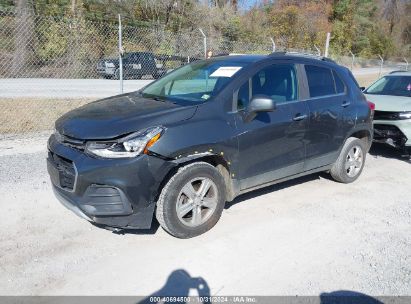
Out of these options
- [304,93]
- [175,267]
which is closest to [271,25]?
[304,93]

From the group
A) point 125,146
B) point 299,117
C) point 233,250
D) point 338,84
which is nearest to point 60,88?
point 338,84

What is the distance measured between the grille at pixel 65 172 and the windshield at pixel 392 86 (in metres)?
6.64

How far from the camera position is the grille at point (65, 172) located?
11.6 ft

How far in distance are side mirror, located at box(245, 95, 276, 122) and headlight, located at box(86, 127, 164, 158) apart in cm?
114

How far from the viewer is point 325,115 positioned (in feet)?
16.3

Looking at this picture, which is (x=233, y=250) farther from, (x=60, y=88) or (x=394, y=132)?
(x=60, y=88)

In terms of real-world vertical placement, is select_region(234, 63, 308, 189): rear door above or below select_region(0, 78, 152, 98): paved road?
above

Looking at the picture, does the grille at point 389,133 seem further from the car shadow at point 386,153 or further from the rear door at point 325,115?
the rear door at point 325,115

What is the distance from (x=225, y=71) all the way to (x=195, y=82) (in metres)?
0.41

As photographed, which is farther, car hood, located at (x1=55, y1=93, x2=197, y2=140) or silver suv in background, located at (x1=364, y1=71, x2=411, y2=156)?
silver suv in background, located at (x1=364, y1=71, x2=411, y2=156)

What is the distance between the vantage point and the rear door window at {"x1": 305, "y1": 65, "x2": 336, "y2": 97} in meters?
4.95

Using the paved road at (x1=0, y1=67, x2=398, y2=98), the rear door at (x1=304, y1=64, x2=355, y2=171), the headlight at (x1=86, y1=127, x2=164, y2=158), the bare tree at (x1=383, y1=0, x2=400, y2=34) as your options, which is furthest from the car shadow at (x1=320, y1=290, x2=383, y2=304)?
the bare tree at (x1=383, y1=0, x2=400, y2=34)

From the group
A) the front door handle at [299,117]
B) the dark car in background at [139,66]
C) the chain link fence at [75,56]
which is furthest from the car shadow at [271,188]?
the dark car in background at [139,66]

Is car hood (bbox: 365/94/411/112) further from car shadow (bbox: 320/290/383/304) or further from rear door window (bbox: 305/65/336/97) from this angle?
car shadow (bbox: 320/290/383/304)
